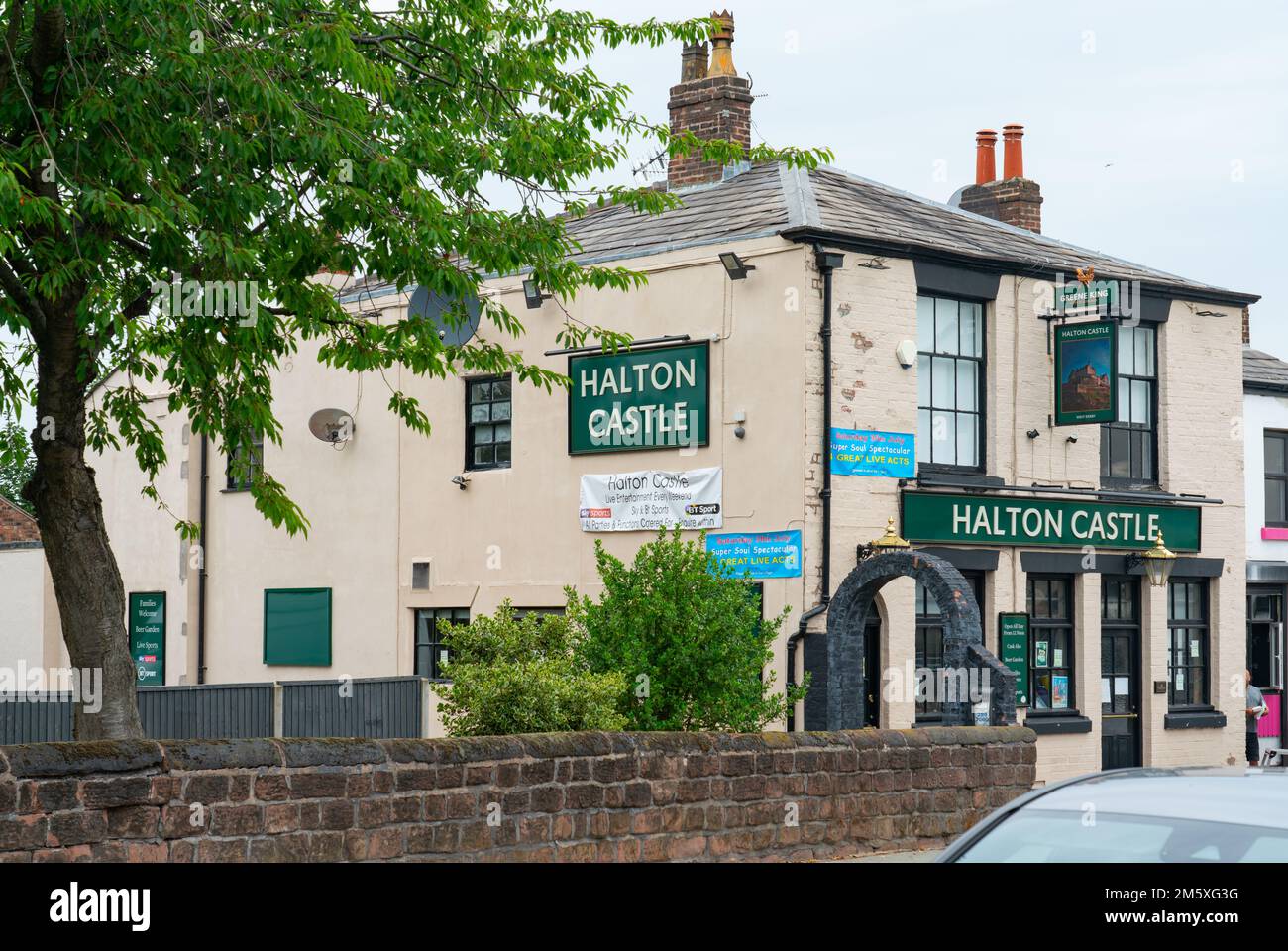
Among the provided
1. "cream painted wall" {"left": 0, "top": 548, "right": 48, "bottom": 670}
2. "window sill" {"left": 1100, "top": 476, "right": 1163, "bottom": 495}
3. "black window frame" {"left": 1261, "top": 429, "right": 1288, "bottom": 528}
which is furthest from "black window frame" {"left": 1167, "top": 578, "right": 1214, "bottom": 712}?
"cream painted wall" {"left": 0, "top": 548, "right": 48, "bottom": 670}

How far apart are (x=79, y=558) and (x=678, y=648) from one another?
192 inches

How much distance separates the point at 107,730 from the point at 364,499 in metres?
12.5

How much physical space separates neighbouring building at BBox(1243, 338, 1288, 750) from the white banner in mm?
9623

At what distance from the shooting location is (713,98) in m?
23.7

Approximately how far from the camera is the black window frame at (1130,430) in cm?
2347

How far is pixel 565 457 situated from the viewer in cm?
2303

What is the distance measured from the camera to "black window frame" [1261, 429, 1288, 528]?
2722 centimetres

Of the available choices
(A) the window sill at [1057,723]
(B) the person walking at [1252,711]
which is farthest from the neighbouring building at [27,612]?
(B) the person walking at [1252,711]

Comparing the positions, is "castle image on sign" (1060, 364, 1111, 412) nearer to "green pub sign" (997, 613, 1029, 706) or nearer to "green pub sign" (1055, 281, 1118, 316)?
"green pub sign" (1055, 281, 1118, 316)

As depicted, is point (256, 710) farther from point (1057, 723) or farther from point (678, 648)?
point (1057, 723)

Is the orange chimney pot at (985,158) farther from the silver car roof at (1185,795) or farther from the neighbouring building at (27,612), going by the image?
the silver car roof at (1185,795)

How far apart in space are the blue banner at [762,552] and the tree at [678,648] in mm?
4755
